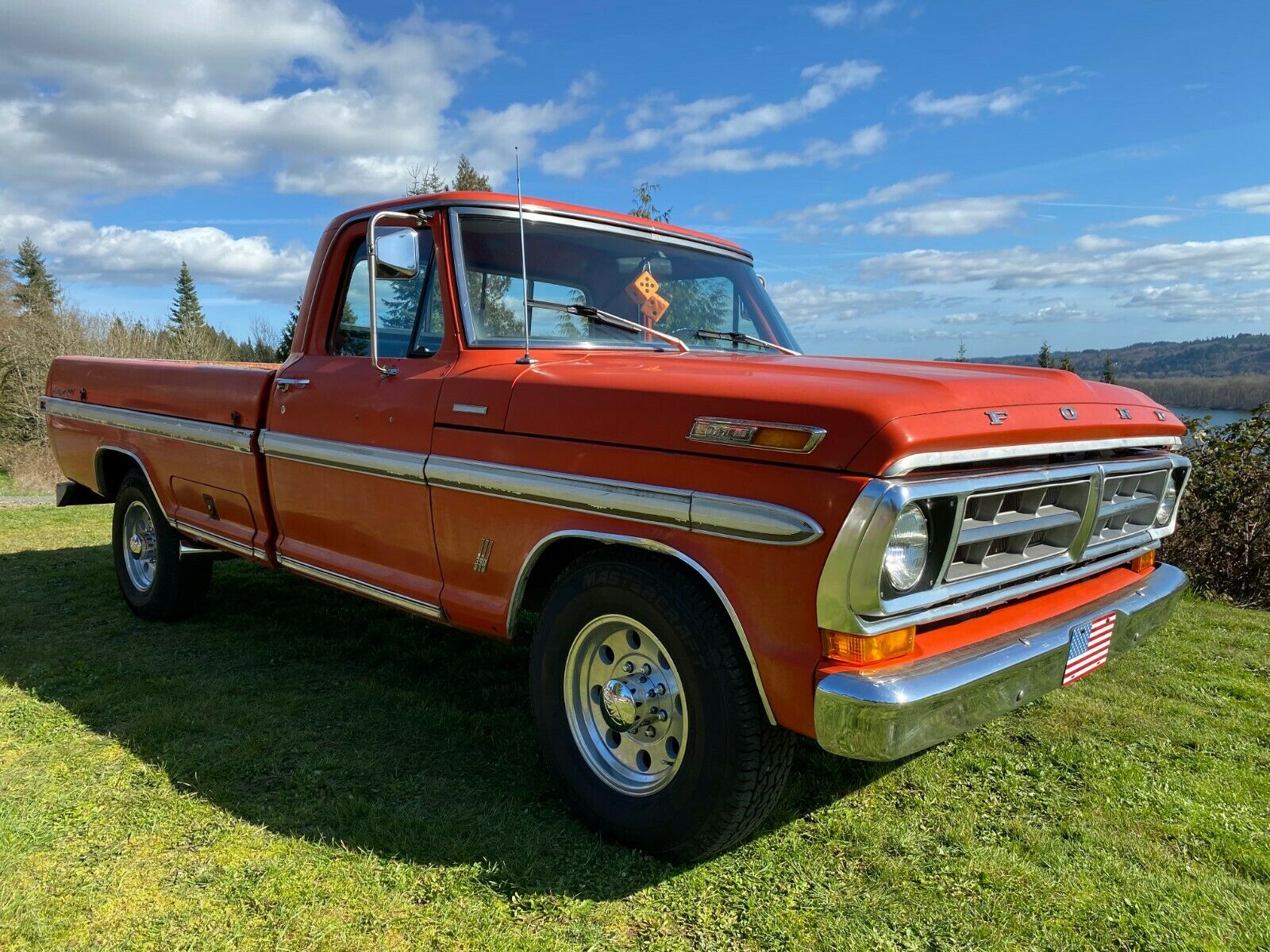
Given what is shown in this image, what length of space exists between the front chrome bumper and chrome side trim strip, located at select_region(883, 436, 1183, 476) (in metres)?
0.53

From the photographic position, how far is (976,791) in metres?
3.21

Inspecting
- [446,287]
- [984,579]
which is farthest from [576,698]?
[446,287]

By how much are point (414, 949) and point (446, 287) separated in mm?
2287

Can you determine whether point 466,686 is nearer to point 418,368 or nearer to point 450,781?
point 450,781

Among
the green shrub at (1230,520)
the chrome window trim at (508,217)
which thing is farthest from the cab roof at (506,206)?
the green shrub at (1230,520)

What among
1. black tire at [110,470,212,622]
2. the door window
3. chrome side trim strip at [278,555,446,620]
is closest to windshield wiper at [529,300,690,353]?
the door window

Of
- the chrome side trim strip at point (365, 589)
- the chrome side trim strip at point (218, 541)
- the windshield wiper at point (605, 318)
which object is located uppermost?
the windshield wiper at point (605, 318)

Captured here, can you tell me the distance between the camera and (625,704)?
8.98 ft

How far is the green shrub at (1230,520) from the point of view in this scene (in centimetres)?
630

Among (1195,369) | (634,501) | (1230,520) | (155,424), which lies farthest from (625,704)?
(1195,369)

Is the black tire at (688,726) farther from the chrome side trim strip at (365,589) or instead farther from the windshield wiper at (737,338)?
the windshield wiper at (737,338)

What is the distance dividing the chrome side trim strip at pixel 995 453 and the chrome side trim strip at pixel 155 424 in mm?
3264

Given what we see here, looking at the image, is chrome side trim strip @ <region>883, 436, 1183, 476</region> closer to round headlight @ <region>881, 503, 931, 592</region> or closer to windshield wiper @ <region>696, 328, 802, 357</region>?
round headlight @ <region>881, 503, 931, 592</region>

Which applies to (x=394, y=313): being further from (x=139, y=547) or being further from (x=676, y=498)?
(x=139, y=547)
